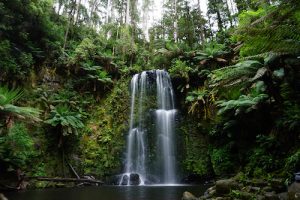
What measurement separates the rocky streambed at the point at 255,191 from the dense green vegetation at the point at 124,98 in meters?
0.83

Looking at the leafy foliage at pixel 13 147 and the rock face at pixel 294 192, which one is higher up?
the leafy foliage at pixel 13 147

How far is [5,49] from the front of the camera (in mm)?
13789

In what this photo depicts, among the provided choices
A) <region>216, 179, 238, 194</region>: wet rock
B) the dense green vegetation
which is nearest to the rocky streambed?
<region>216, 179, 238, 194</region>: wet rock

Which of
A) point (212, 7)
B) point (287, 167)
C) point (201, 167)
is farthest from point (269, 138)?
point (212, 7)

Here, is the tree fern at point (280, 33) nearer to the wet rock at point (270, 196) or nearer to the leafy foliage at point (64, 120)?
the wet rock at point (270, 196)

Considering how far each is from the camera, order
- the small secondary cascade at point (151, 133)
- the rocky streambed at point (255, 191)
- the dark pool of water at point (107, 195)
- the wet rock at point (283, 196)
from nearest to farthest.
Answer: the rocky streambed at point (255, 191) < the wet rock at point (283, 196) < the dark pool of water at point (107, 195) < the small secondary cascade at point (151, 133)

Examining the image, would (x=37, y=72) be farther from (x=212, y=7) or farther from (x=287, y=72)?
(x=212, y=7)

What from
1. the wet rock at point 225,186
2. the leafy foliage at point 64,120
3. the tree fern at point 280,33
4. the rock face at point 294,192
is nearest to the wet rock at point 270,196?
the rock face at point 294,192

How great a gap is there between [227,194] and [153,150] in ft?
28.4

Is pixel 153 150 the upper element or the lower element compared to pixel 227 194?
upper

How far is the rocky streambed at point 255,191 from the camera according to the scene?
5960 millimetres

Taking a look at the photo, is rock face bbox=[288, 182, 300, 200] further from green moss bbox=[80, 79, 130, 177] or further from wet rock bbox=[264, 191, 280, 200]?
green moss bbox=[80, 79, 130, 177]

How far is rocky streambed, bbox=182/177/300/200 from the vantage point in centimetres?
596

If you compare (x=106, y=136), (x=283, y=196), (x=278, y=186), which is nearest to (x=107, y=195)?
(x=278, y=186)
